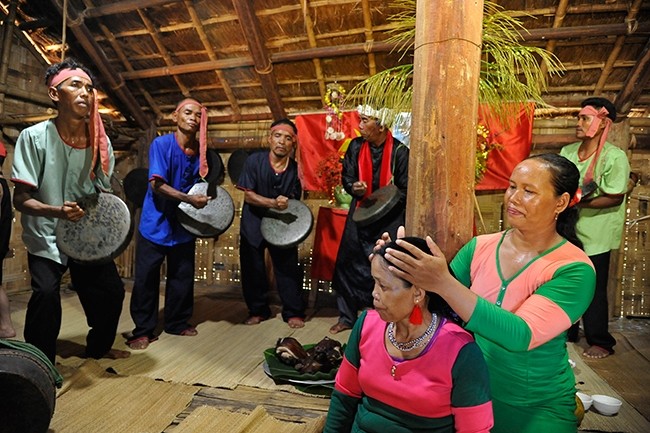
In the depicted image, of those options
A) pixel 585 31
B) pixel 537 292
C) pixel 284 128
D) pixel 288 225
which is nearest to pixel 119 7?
Answer: pixel 284 128

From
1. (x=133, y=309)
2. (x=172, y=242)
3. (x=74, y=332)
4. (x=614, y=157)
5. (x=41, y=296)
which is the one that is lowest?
(x=74, y=332)

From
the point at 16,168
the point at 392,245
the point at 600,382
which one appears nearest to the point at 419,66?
the point at 392,245

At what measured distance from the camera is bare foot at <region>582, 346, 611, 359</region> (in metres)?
3.74

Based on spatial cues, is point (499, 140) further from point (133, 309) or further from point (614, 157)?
point (133, 309)

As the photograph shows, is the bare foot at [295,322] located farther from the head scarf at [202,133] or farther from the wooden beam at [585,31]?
the wooden beam at [585,31]

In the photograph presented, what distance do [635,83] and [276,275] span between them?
404 centimetres

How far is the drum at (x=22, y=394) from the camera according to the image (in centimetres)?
195

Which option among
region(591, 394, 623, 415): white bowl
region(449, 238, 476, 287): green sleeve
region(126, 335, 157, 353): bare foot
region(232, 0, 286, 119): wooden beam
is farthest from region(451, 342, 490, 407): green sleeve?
region(232, 0, 286, 119): wooden beam

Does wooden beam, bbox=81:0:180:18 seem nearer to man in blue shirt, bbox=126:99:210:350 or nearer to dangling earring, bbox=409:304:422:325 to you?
man in blue shirt, bbox=126:99:210:350

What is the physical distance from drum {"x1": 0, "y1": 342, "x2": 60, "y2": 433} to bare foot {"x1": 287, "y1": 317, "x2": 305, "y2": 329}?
2.60 m

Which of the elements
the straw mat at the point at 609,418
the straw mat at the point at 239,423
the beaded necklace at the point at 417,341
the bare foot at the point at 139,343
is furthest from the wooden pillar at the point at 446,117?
the bare foot at the point at 139,343

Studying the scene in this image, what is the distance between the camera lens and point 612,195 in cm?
379

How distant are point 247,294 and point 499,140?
10.2 ft

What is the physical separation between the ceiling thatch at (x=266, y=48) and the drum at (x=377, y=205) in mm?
1287
